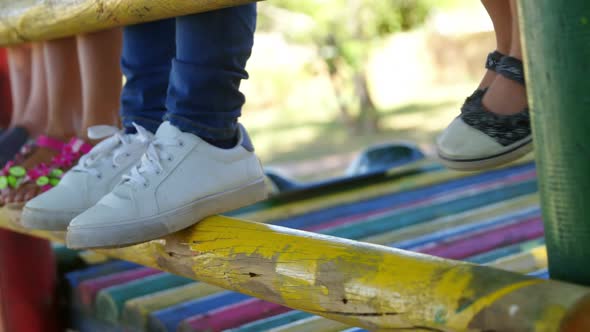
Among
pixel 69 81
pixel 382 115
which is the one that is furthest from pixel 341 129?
pixel 69 81

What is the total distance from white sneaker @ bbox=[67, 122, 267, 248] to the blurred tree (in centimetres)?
546

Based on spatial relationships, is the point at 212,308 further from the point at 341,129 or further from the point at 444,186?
the point at 341,129

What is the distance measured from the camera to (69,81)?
1.56m

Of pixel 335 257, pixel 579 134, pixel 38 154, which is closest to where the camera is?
pixel 579 134

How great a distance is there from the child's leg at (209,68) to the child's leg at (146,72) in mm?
169

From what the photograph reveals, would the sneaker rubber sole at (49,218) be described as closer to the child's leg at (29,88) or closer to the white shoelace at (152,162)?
the white shoelace at (152,162)

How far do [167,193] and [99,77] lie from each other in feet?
1.59

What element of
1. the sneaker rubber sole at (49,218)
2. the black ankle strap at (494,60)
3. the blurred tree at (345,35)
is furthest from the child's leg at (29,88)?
the blurred tree at (345,35)

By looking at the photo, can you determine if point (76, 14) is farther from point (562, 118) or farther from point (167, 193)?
point (562, 118)

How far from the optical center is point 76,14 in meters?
1.14

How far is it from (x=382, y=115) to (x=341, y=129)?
39cm

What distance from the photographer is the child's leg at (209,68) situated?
1.03m

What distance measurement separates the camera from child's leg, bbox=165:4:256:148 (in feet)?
3.38

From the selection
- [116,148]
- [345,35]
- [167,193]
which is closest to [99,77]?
[116,148]
